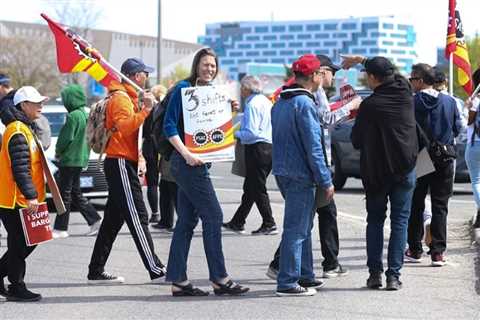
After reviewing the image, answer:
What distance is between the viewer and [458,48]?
41.8 feet

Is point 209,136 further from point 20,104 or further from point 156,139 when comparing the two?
point 20,104

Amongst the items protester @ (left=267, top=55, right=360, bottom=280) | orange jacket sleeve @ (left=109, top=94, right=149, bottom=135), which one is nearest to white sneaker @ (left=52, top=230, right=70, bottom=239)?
orange jacket sleeve @ (left=109, top=94, right=149, bottom=135)

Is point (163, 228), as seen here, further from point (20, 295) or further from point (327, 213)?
point (20, 295)

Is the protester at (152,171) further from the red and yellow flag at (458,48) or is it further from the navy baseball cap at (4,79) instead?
the red and yellow flag at (458,48)

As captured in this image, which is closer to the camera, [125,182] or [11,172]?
[11,172]

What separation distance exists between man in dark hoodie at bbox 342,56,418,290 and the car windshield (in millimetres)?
9927

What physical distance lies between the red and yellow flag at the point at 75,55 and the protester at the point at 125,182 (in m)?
1.93

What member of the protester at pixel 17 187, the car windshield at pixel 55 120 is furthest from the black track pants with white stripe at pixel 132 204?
the car windshield at pixel 55 120

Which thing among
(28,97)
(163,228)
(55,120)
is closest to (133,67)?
(28,97)

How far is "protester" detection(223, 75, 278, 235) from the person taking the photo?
13.0 m

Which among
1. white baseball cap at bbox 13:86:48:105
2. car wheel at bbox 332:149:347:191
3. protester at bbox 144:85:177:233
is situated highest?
white baseball cap at bbox 13:86:48:105

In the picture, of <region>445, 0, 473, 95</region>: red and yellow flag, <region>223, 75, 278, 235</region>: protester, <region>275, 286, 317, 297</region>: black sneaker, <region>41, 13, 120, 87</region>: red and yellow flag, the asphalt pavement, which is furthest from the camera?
<region>223, 75, 278, 235</region>: protester

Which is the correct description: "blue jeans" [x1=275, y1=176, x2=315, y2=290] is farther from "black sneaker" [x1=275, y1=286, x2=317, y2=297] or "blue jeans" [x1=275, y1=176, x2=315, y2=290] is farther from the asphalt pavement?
the asphalt pavement

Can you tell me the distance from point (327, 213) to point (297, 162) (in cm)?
117
